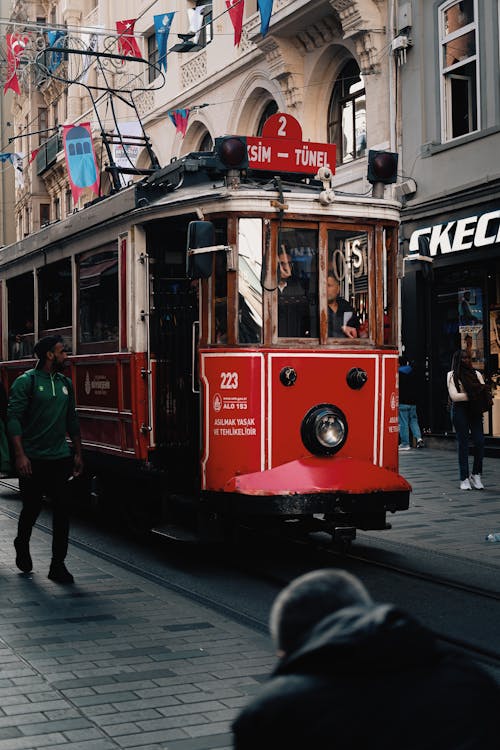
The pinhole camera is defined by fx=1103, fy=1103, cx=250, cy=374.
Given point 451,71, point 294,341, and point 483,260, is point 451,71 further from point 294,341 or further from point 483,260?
point 294,341

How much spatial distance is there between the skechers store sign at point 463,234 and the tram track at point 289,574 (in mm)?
8064

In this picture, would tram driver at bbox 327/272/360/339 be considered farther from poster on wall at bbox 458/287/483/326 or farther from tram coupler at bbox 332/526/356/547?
poster on wall at bbox 458/287/483/326

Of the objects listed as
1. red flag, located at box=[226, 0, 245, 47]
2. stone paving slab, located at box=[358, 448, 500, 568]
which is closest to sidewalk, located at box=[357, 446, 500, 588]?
stone paving slab, located at box=[358, 448, 500, 568]

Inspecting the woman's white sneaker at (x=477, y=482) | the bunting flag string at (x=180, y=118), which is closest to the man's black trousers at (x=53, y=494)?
the woman's white sneaker at (x=477, y=482)

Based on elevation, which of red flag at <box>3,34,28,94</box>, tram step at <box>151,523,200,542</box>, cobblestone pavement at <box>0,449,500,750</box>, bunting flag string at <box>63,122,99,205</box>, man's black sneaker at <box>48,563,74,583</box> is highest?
red flag at <box>3,34,28,94</box>

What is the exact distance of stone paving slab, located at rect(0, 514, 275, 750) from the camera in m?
4.79

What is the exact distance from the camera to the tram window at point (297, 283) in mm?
8789

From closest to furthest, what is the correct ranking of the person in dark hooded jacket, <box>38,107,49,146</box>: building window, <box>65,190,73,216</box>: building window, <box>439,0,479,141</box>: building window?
the person in dark hooded jacket, <box>439,0,479,141</box>: building window, <box>65,190,73,216</box>: building window, <box>38,107,49,146</box>: building window

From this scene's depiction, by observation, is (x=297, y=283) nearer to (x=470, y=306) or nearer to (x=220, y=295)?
(x=220, y=295)

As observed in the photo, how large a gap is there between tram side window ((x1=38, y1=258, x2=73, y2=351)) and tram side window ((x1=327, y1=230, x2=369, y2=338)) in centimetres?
348

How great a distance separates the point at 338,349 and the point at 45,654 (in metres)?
3.78

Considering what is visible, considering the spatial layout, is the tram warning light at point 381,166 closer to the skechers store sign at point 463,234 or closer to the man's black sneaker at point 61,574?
the man's black sneaker at point 61,574

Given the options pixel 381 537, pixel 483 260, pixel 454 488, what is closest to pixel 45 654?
pixel 381 537

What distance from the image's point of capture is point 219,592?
783 centimetres
